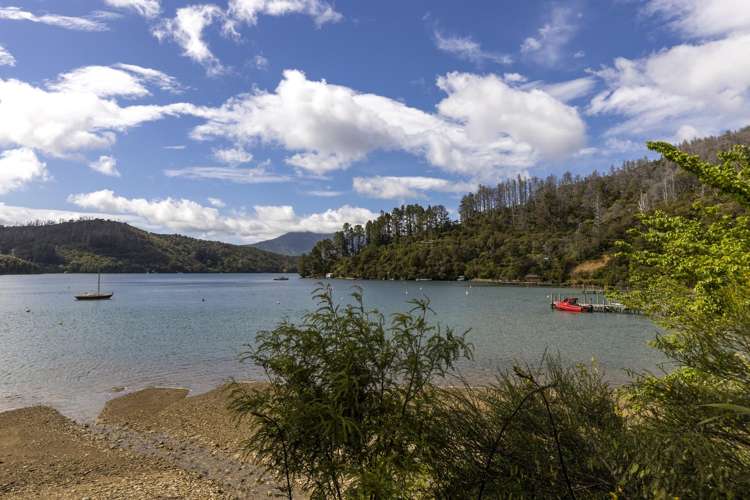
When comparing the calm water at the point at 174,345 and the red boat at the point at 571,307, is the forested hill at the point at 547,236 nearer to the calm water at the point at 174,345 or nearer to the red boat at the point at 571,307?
the red boat at the point at 571,307

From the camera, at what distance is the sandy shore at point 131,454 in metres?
12.0

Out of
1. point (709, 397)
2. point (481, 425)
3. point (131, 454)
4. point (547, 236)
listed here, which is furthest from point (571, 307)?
point (547, 236)

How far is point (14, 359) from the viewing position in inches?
1242

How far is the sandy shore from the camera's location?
12.0 m

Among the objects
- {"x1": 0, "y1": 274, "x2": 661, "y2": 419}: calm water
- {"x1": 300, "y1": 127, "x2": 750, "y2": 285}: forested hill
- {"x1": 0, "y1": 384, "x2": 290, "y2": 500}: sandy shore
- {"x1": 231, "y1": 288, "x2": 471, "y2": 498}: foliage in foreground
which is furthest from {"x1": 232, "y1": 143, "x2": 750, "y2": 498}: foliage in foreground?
{"x1": 300, "y1": 127, "x2": 750, "y2": 285}: forested hill

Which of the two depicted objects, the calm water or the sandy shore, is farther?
the calm water

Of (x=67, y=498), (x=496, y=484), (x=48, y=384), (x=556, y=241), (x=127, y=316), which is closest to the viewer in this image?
(x=496, y=484)

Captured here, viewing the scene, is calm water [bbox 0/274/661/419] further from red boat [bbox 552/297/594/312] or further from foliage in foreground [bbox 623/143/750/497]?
foliage in foreground [bbox 623/143/750/497]

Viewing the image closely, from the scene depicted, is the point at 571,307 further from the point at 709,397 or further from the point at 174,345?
the point at 709,397

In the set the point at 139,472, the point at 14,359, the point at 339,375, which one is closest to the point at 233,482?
the point at 139,472

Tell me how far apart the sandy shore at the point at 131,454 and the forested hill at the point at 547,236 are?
344 ft

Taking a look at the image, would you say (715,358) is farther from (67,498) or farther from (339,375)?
(67,498)

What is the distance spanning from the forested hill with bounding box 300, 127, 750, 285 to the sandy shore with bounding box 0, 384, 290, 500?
104868 millimetres

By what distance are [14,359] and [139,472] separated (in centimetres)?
2661
